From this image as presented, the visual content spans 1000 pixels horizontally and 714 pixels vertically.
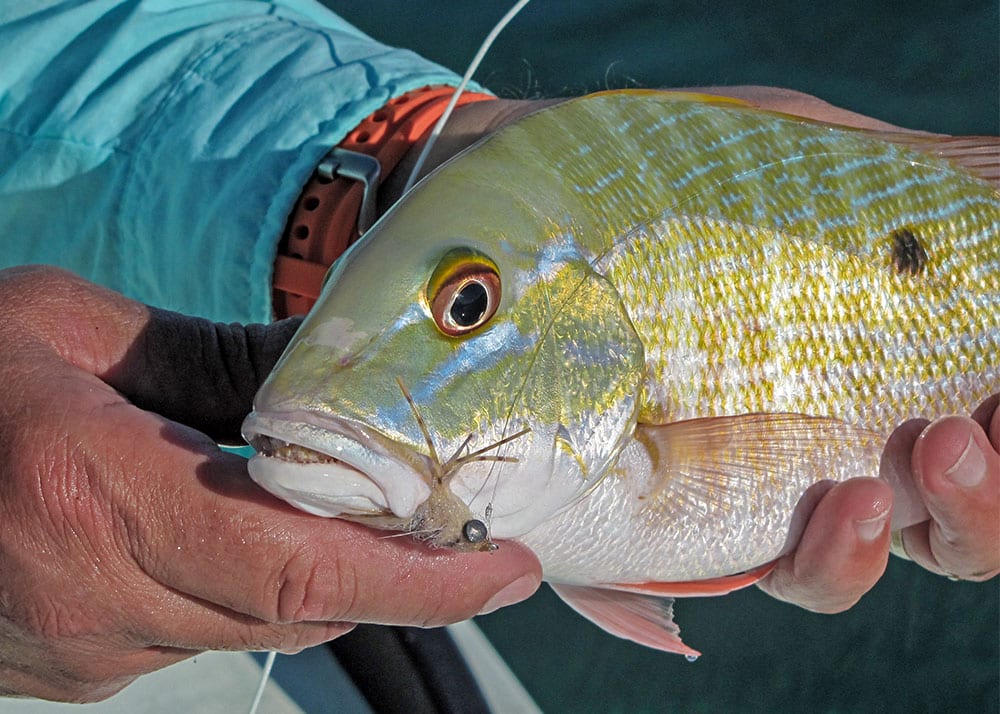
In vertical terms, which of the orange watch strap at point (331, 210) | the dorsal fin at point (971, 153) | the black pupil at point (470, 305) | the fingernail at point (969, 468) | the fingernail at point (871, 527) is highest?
the dorsal fin at point (971, 153)

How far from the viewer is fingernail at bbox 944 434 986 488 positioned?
1.60 meters

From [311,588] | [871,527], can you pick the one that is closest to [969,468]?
[871,527]

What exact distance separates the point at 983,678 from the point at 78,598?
10.8 feet

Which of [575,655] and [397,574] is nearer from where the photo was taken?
[397,574]

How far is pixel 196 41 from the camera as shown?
6.68 ft

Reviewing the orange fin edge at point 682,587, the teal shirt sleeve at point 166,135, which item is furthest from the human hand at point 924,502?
the teal shirt sleeve at point 166,135

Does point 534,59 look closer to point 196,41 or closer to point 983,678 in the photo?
point 196,41

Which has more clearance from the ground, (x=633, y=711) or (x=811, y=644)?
(x=811, y=644)

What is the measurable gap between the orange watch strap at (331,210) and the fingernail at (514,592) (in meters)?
0.74

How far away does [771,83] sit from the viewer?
4359 millimetres

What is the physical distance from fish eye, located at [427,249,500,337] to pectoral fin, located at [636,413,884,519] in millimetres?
336

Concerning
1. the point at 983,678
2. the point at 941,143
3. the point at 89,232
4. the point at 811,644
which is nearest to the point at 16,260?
the point at 89,232

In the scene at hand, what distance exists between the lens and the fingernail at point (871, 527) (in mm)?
1571

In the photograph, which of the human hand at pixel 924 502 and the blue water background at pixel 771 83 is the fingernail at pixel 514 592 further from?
the blue water background at pixel 771 83
